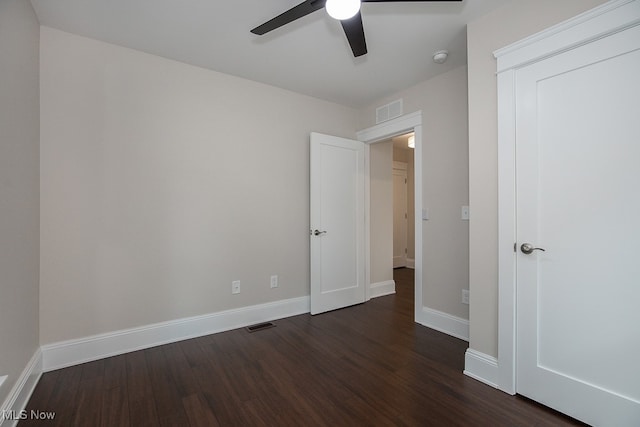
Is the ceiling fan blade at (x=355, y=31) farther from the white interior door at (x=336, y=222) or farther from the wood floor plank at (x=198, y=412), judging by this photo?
the wood floor plank at (x=198, y=412)

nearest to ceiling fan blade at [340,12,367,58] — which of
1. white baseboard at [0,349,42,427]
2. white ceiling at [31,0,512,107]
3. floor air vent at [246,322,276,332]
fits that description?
white ceiling at [31,0,512,107]

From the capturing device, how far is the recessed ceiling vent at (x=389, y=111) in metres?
3.28

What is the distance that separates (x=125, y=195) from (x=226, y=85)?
4.83 ft

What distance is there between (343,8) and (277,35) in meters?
0.98

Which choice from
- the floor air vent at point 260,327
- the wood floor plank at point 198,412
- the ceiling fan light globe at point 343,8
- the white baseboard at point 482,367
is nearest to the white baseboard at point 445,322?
the white baseboard at point 482,367

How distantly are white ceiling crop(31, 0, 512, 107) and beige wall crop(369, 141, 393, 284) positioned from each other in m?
1.20

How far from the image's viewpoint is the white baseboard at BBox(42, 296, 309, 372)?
84.3 inches

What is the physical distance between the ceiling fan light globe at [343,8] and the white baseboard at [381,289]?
325 cm

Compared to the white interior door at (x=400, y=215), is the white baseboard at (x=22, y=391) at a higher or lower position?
lower

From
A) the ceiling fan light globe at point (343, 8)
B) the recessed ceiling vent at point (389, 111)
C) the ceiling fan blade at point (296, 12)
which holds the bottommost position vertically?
the ceiling fan light globe at point (343, 8)

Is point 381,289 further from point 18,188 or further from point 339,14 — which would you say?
point 18,188

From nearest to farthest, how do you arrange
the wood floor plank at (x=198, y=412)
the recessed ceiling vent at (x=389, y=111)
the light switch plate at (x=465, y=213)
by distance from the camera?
the wood floor plank at (x=198, y=412)
the light switch plate at (x=465, y=213)
the recessed ceiling vent at (x=389, y=111)

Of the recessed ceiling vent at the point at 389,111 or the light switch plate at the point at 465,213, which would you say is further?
the recessed ceiling vent at the point at 389,111

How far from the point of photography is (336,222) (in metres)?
3.51
